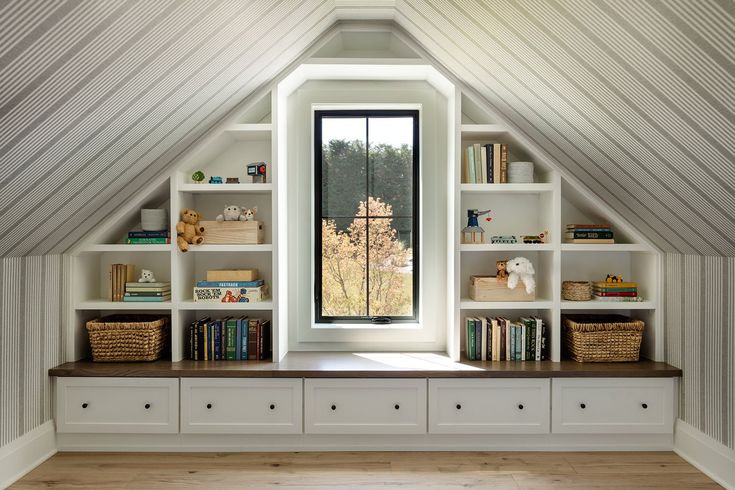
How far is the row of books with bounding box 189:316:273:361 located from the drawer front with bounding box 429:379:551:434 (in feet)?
3.37

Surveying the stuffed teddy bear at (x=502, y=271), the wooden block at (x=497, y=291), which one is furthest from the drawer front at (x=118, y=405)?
the stuffed teddy bear at (x=502, y=271)

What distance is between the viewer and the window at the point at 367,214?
323 centimetres

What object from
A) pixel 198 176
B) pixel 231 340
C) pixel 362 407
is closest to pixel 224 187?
pixel 198 176

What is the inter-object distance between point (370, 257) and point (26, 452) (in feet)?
6.76

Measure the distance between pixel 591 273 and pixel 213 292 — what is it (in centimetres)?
226

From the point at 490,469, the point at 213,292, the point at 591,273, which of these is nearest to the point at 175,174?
the point at 213,292

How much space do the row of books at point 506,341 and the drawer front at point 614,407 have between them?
0.25 meters

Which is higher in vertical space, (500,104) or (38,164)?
(500,104)

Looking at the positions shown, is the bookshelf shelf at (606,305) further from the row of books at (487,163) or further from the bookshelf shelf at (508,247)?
the row of books at (487,163)

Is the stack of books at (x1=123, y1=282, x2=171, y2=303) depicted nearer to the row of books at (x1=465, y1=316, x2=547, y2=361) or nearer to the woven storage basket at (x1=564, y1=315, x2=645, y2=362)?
the row of books at (x1=465, y1=316, x2=547, y2=361)

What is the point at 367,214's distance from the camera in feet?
10.6

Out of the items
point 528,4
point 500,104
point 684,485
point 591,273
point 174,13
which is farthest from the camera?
point 591,273

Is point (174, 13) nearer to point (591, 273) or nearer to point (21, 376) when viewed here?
point (21, 376)

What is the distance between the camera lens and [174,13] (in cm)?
173
